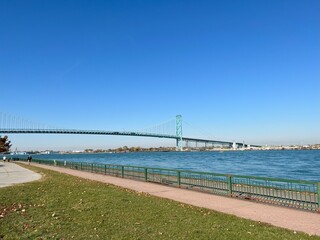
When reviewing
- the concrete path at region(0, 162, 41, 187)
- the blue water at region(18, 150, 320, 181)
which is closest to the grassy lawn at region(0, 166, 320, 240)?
the concrete path at region(0, 162, 41, 187)

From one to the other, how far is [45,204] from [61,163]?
35.5 m

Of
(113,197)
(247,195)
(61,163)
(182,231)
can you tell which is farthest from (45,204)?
A: (61,163)

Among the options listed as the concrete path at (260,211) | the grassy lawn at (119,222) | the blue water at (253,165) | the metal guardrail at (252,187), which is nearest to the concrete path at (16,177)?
the metal guardrail at (252,187)

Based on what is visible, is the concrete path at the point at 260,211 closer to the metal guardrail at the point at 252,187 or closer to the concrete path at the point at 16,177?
the metal guardrail at the point at 252,187

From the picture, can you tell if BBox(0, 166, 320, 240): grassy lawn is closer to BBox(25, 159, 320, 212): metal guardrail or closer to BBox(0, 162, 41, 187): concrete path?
Answer: BBox(25, 159, 320, 212): metal guardrail

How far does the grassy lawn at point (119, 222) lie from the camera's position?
7.03 meters

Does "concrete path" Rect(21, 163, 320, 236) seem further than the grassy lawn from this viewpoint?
Yes

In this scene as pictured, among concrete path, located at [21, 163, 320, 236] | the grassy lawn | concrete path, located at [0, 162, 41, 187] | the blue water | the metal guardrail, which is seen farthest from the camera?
the blue water

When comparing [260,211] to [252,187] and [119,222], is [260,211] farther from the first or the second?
[119,222]

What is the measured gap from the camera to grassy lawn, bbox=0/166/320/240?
7.03m

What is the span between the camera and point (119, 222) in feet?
26.8

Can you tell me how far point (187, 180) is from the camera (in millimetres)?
16984

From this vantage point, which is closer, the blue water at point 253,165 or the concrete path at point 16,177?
the concrete path at point 16,177

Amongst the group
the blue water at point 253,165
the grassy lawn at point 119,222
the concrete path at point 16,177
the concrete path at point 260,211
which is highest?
the grassy lawn at point 119,222
